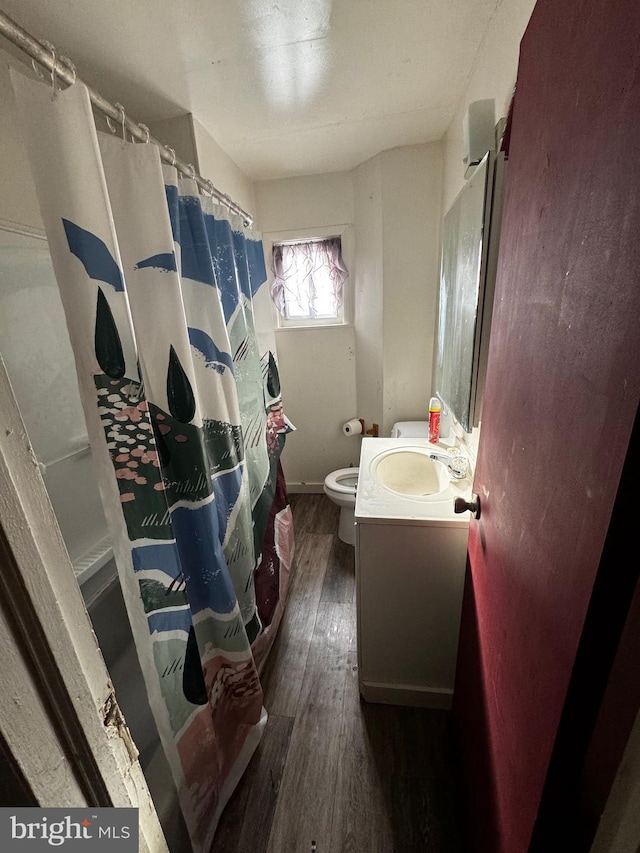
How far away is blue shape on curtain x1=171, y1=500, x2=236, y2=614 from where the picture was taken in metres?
0.97

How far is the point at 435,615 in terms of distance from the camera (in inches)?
46.5

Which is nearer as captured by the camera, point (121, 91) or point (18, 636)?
point (18, 636)

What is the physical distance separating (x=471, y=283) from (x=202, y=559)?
1158 mm

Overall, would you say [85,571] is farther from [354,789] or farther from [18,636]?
[354,789]

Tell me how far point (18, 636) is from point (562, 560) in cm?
65

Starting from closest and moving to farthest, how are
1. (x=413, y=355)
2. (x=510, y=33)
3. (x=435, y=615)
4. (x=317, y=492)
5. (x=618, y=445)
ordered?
(x=618, y=445) < (x=510, y=33) < (x=435, y=615) < (x=413, y=355) < (x=317, y=492)

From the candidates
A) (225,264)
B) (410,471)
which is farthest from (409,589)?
(225,264)

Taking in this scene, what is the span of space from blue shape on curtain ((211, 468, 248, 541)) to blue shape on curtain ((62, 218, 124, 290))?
2.18 feet

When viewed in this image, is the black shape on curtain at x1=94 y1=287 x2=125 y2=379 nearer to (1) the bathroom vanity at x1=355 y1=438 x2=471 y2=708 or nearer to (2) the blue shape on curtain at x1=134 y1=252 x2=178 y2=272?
(2) the blue shape on curtain at x1=134 y1=252 x2=178 y2=272

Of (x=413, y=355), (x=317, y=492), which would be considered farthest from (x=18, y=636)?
(x=317, y=492)

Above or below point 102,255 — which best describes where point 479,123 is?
above

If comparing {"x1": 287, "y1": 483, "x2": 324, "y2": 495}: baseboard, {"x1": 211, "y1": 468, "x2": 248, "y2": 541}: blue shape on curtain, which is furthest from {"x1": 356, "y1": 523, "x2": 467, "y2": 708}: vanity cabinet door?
{"x1": 287, "y1": 483, "x2": 324, "y2": 495}: baseboard

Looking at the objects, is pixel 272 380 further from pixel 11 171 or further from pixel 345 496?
pixel 11 171

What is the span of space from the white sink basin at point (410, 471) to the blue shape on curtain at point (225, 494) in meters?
0.63
